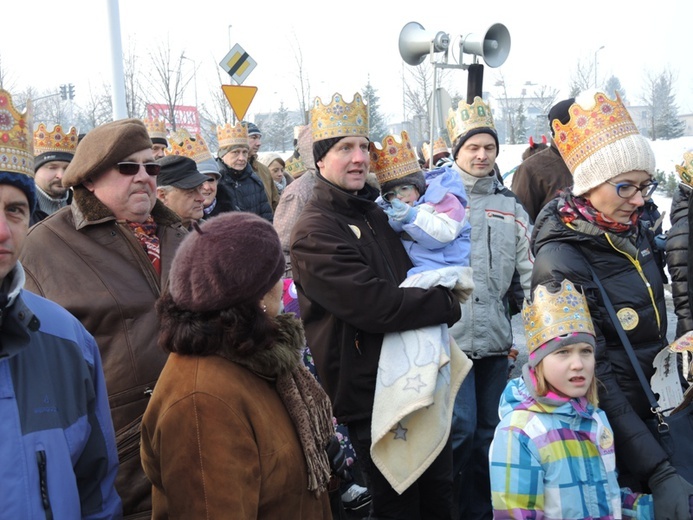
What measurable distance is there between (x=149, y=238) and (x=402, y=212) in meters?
1.35

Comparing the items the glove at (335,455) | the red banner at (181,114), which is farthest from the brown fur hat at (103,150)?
the red banner at (181,114)

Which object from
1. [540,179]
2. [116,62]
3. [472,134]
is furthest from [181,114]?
[472,134]

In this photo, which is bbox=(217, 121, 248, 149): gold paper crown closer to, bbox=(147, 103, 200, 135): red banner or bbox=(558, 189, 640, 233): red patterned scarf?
bbox=(558, 189, 640, 233): red patterned scarf

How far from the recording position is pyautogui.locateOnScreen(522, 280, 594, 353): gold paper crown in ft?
9.31

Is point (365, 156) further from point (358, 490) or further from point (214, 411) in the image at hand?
point (358, 490)

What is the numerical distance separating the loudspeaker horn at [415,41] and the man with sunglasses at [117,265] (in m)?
5.11

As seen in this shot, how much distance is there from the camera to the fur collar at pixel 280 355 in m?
2.11

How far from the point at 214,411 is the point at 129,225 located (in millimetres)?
1277

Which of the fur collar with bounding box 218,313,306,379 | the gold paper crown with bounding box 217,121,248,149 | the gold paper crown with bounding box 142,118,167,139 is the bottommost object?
the fur collar with bounding box 218,313,306,379

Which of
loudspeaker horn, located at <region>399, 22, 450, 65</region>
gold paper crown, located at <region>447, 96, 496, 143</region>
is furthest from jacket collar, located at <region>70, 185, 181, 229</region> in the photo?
loudspeaker horn, located at <region>399, 22, 450, 65</region>

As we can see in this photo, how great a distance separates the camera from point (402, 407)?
3.06 metres

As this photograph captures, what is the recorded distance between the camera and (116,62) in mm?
8016

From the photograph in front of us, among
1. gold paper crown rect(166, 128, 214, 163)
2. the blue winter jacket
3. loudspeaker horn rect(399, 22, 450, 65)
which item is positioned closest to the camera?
the blue winter jacket

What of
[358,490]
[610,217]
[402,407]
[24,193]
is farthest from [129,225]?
[358,490]
